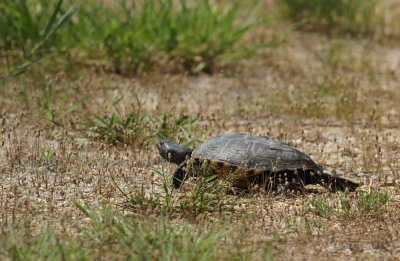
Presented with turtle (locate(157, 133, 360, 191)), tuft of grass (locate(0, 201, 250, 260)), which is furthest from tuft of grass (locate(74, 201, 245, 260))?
turtle (locate(157, 133, 360, 191))

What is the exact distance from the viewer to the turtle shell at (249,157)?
418 cm

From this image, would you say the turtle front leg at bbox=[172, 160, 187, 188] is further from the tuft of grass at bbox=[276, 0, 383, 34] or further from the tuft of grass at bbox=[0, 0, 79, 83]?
the tuft of grass at bbox=[276, 0, 383, 34]

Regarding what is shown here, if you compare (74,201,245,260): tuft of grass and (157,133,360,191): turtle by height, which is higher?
(157,133,360,191): turtle

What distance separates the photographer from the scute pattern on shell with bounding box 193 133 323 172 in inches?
A: 165

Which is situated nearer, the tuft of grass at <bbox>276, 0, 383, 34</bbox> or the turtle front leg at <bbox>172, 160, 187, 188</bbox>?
the turtle front leg at <bbox>172, 160, 187, 188</bbox>

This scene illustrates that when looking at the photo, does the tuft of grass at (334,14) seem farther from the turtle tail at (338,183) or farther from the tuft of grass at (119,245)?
the tuft of grass at (119,245)

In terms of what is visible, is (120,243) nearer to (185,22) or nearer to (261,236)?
(261,236)

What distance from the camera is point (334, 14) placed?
920 centimetres

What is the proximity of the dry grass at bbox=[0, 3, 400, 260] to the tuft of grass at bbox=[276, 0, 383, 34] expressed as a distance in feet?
2.45

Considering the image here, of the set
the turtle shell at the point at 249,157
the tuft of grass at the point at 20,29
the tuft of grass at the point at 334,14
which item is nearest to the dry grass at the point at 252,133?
the turtle shell at the point at 249,157

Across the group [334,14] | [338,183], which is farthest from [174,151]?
[334,14]

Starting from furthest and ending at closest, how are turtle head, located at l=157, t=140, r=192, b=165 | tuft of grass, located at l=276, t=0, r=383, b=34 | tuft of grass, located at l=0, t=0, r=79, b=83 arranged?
tuft of grass, located at l=276, t=0, r=383, b=34
tuft of grass, located at l=0, t=0, r=79, b=83
turtle head, located at l=157, t=140, r=192, b=165

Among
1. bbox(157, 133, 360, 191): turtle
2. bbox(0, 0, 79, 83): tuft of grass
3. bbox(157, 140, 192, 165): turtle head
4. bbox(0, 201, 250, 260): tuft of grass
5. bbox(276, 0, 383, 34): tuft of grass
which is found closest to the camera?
bbox(0, 201, 250, 260): tuft of grass

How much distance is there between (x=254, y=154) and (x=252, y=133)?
148cm
